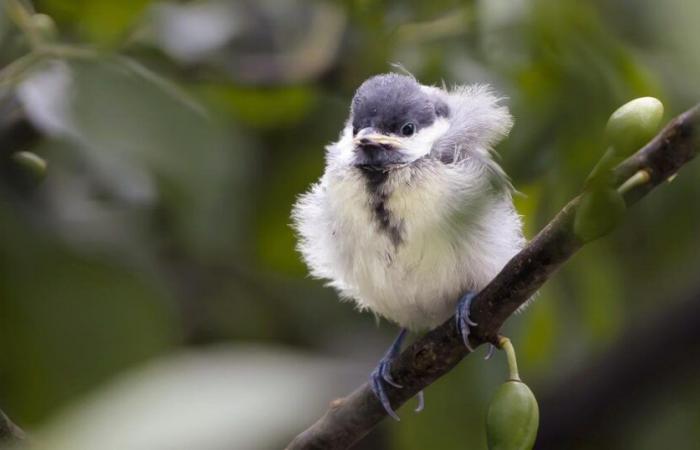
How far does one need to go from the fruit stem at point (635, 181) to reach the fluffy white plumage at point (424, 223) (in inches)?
14.5

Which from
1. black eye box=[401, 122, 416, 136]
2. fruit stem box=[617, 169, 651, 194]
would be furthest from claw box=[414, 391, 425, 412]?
fruit stem box=[617, 169, 651, 194]

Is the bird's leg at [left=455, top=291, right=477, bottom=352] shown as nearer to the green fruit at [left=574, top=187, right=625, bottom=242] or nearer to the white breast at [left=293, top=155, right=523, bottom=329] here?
the white breast at [left=293, top=155, right=523, bottom=329]

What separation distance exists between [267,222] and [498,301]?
26.5 inches

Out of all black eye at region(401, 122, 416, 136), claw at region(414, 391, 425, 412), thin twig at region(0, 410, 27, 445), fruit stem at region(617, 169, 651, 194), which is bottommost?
fruit stem at region(617, 169, 651, 194)

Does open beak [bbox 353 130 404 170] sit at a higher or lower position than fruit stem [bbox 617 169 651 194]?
higher

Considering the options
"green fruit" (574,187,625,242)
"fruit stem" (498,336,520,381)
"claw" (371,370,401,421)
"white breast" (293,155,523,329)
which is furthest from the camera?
"white breast" (293,155,523,329)

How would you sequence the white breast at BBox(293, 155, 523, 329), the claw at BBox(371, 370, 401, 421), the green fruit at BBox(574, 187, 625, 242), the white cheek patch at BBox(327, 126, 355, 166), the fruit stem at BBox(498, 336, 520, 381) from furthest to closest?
the white cheek patch at BBox(327, 126, 355, 166), the white breast at BBox(293, 155, 523, 329), the claw at BBox(371, 370, 401, 421), the fruit stem at BBox(498, 336, 520, 381), the green fruit at BBox(574, 187, 625, 242)

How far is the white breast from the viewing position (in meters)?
1.02

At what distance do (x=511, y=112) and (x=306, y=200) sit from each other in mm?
249

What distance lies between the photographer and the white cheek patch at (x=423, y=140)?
3.63ft

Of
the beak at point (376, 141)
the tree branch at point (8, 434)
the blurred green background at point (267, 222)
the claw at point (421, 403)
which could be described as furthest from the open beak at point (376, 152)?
the tree branch at point (8, 434)

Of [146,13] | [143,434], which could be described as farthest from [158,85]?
[143,434]

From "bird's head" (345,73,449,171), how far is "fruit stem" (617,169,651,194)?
0.53 metres

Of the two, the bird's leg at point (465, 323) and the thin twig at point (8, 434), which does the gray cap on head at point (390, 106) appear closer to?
the bird's leg at point (465, 323)
